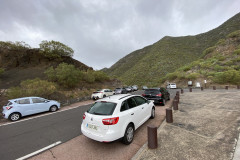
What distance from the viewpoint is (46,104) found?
7805 millimetres

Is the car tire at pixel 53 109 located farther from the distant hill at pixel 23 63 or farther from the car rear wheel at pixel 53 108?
the distant hill at pixel 23 63

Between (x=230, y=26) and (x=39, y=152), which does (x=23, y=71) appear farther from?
(x=230, y=26)

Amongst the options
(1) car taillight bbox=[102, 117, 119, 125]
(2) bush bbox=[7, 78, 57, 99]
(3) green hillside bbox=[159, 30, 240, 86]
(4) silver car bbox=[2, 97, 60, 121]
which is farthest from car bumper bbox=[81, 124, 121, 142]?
(3) green hillside bbox=[159, 30, 240, 86]

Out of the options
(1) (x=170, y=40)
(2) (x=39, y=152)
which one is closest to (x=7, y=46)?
(2) (x=39, y=152)

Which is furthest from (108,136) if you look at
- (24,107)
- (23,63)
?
(23,63)

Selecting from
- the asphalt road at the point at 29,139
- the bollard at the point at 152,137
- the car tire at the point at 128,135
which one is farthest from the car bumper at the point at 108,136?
the asphalt road at the point at 29,139

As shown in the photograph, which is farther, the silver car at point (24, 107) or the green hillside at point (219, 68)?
the green hillside at point (219, 68)

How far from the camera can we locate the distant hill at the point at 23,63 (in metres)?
17.6

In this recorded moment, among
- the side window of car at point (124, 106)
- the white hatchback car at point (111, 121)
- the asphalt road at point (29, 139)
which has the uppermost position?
Answer: the side window of car at point (124, 106)

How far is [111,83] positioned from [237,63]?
3305cm

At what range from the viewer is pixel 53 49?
22.6 metres

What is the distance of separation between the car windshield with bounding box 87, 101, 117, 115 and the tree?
23.9 metres

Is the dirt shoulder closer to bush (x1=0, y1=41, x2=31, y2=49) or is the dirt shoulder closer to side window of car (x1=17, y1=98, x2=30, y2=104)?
side window of car (x1=17, y1=98, x2=30, y2=104)

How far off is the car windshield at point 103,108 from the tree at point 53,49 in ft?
78.5
